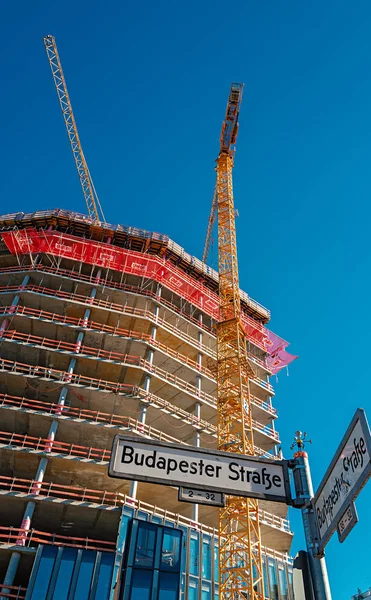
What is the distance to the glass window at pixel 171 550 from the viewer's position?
2278cm

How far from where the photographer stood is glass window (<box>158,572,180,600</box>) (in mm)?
21344

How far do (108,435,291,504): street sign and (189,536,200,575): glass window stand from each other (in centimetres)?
2284

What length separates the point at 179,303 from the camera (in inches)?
1769

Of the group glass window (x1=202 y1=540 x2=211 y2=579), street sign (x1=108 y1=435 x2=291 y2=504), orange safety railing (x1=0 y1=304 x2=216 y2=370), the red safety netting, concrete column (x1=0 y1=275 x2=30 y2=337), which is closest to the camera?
street sign (x1=108 y1=435 x2=291 y2=504)

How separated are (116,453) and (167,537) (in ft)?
68.3

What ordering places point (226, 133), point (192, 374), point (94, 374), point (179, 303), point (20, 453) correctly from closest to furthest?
point (20, 453)
point (94, 374)
point (192, 374)
point (179, 303)
point (226, 133)

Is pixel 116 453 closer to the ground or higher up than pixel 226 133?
closer to the ground

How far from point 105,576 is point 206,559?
666 centimetres

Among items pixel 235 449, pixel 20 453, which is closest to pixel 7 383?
pixel 20 453

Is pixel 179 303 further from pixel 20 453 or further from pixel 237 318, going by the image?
pixel 20 453

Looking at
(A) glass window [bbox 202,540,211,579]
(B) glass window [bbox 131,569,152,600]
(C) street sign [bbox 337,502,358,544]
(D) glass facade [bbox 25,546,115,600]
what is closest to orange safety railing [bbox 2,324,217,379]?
(A) glass window [bbox 202,540,211,579]

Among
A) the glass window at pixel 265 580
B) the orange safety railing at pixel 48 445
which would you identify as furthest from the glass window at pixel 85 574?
the glass window at pixel 265 580

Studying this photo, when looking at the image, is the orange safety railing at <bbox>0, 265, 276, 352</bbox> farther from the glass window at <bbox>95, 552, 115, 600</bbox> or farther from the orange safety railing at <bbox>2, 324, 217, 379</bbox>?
the glass window at <bbox>95, 552, 115, 600</bbox>

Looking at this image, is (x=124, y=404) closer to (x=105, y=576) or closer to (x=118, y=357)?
(x=118, y=357)
